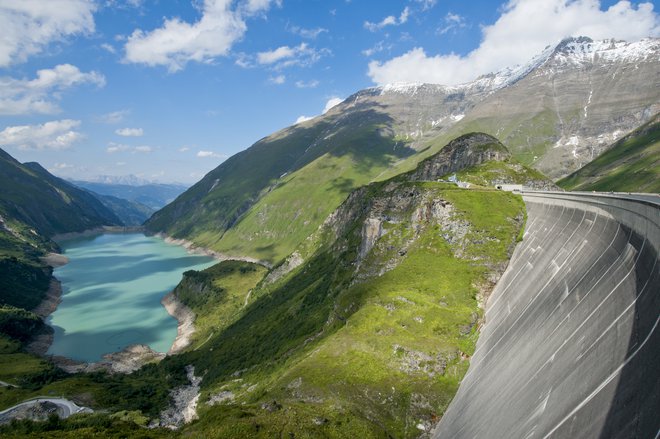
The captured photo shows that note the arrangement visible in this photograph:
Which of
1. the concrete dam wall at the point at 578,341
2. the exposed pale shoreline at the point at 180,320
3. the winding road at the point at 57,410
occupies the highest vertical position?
the concrete dam wall at the point at 578,341

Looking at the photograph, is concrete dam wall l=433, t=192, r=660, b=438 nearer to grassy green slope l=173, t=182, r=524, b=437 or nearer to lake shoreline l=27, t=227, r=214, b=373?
grassy green slope l=173, t=182, r=524, b=437

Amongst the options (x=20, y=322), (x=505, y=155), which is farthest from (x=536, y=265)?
(x=20, y=322)

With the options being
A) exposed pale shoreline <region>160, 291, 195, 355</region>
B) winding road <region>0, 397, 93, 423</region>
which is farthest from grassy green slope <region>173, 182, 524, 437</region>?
exposed pale shoreline <region>160, 291, 195, 355</region>

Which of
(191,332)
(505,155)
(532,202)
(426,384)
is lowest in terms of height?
(191,332)

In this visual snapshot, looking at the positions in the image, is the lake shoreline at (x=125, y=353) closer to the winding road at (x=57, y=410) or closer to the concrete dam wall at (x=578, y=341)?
the winding road at (x=57, y=410)

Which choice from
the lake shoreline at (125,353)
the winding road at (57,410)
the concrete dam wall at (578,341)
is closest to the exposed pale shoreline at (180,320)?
the lake shoreline at (125,353)

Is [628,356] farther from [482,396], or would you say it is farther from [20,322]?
[20,322]

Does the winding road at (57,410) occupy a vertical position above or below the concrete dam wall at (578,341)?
below

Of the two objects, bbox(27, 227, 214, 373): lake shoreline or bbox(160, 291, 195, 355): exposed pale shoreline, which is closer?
bbox(27, 227, 214, 373): lake shoreline

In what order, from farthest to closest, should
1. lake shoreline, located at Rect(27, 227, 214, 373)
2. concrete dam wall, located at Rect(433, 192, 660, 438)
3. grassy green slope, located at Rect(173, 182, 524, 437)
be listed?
lake shoreline, located at Rect(27, 227, 214, 373)
grassy green slope, located at Rect(173, 182, 524, 437)
concrete dam wall, located at Rect(433, 192, 660, 438)
